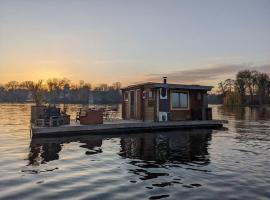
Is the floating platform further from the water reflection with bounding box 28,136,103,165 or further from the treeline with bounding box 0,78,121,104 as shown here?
the treeline with bounding box 0,78,121,104

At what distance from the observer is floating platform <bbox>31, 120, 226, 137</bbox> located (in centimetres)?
1673

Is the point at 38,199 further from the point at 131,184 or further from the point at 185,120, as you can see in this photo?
the point at 185,120

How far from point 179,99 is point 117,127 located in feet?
18.5

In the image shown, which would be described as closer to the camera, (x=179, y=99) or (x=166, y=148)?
(x=166, y=148)

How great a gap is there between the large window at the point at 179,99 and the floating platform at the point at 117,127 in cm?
153

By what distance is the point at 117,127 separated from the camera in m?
18.9

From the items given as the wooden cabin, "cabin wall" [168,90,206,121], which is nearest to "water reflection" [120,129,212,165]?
the wooden cabin

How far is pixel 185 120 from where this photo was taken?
22500 mm

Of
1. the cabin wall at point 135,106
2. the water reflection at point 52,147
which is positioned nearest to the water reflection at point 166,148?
the water reflection at point 52,147

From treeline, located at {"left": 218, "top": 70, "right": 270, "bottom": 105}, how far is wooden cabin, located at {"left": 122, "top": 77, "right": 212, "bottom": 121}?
77.3 meters

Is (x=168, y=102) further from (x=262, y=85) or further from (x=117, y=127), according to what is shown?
(x=262, y=85)

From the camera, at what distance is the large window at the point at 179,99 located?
2211 cm

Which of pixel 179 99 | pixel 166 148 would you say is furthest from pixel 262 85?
pixel 166 148

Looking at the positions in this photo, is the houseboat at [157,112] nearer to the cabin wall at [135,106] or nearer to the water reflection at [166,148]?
the cabin wall at [135,106]
